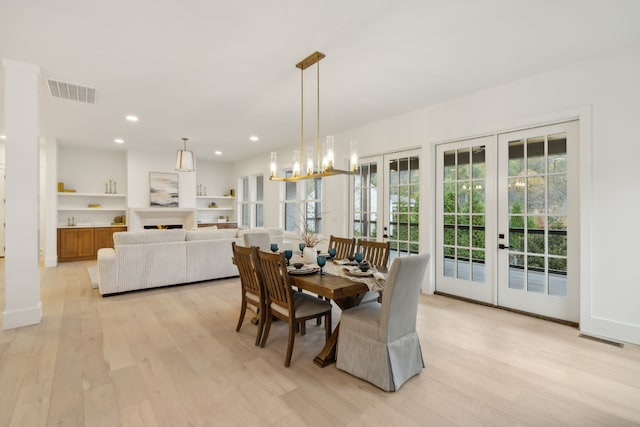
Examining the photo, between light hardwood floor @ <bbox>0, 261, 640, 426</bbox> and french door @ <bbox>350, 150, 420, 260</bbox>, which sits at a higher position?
french door @ <bbox>350, 150, 420, 260</bbox>

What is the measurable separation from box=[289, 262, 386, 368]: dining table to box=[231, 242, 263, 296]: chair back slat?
413mm

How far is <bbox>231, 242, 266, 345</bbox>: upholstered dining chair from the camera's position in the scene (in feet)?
9.27

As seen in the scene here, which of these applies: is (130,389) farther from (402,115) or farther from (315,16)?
(402,115)

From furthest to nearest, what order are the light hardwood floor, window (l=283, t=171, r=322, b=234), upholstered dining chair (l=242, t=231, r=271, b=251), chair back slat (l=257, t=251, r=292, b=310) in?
window (l=283, t=171, r=322, b=234) < upholstered dining chair (l=242, t=231, r=271, b=251) < chair back slat (l=257, t=251, r=292, b=310) < the light hardwood floor

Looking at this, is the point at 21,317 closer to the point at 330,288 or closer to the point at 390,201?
the point at 330,288

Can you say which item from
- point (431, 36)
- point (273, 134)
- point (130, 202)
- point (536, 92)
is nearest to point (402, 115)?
point (536, 92)

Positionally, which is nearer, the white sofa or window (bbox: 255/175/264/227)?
the white sofa

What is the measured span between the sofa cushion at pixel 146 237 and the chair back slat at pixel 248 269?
223 cm

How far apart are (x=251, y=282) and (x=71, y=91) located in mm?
3459

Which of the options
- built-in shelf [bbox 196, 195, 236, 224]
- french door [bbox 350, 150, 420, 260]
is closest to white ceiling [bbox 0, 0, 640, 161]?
french door [bbox 350, 150, 420, 260]

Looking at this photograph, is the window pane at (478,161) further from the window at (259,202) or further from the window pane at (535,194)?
the window at (259,202)

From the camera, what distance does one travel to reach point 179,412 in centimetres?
194

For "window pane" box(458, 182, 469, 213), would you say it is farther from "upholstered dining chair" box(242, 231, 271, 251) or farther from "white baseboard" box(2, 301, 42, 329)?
"white baseboard" box(2, 301, 42, 329)

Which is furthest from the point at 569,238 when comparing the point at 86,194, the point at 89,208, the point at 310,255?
the point at 89,208
